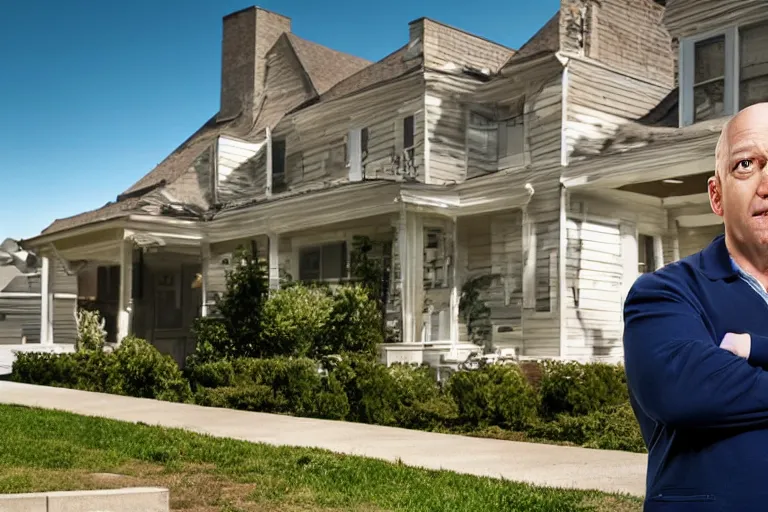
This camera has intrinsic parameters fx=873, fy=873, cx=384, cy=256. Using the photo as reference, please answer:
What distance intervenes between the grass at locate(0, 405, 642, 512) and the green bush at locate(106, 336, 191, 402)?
5.87m

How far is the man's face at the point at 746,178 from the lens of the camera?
1.78 meters

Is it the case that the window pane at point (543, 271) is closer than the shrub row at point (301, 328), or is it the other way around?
the window pane at point (543, 271)

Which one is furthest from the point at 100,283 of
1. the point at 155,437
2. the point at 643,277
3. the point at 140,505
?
the point at 643,277

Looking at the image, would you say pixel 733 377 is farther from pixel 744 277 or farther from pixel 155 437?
pixel 155 437

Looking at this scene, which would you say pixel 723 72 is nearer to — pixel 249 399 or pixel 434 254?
pixel 434 254

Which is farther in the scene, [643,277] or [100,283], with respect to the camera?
[100,283]

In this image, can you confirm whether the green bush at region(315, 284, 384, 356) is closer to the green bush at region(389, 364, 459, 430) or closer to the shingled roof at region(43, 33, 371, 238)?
the green bush at region(389, 364, 459, 430)

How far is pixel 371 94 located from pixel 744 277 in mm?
18671

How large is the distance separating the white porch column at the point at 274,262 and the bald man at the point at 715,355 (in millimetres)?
18448

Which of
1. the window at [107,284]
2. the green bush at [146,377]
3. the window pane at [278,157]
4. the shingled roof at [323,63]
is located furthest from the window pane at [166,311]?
the green bush at [146,377]

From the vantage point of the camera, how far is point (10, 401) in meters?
13.6

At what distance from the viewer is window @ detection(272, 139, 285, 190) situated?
2311cm

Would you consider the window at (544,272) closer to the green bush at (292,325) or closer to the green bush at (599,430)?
the green bush at (292,325)

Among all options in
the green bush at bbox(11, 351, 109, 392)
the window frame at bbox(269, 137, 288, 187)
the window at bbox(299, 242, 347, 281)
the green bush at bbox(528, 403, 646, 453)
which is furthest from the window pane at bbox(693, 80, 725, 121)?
the window frame at bbox(269, 137, 288, 187)
